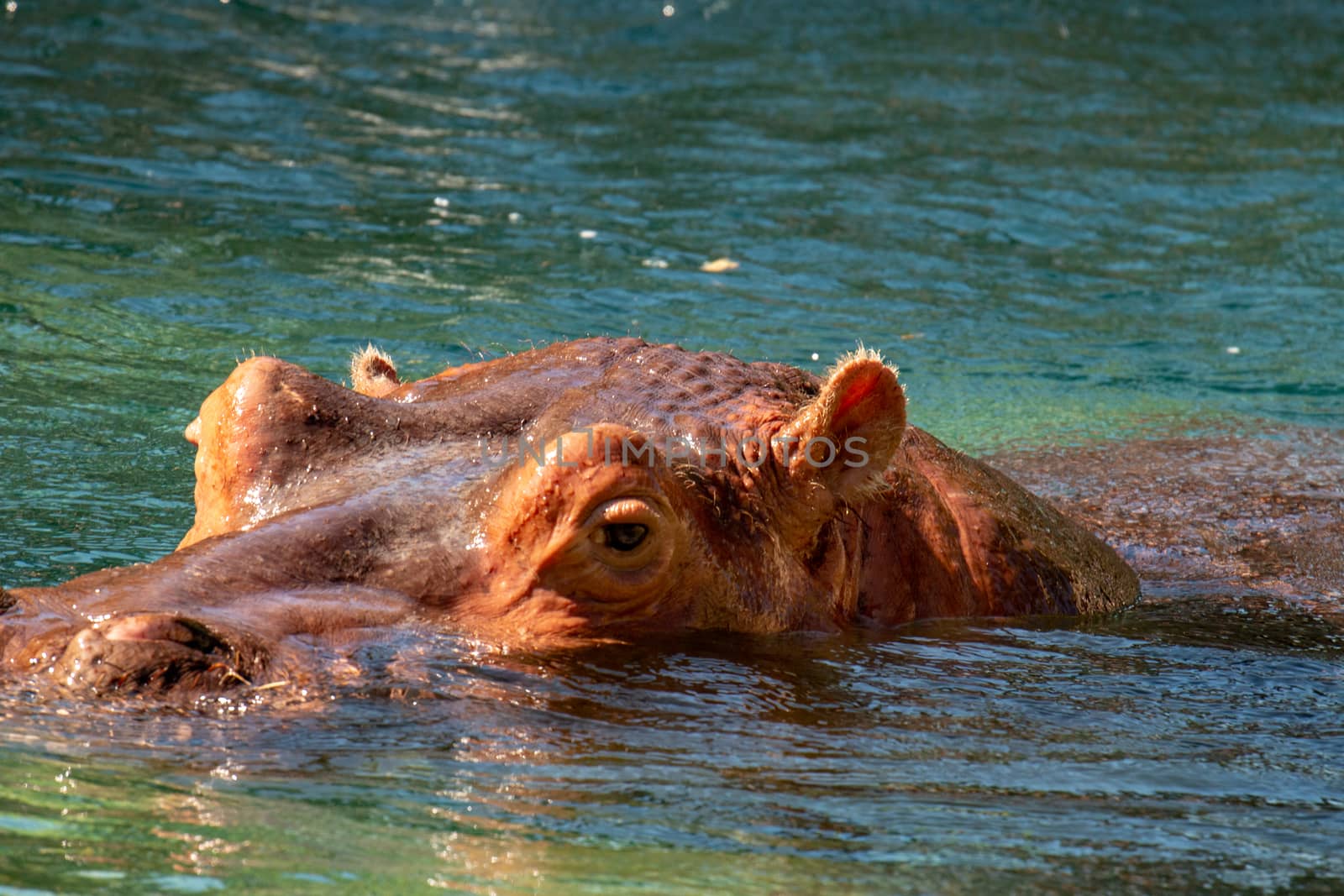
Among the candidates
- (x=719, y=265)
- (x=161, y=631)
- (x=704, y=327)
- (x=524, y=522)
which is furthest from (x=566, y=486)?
(x=719, y=265)

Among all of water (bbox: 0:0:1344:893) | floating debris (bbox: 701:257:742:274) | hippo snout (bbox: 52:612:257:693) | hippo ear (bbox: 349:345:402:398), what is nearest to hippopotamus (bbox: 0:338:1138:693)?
hippo snout (bbox: 52:612:257:693)

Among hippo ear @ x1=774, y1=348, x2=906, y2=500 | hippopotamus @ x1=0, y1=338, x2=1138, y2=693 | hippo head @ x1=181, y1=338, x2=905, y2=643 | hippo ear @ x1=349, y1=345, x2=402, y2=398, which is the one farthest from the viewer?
hippo ear @ x1=349, y1=345, x2=402, y2=398

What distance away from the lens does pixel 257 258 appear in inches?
462

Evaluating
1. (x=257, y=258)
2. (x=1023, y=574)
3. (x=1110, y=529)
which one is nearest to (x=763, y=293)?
(x=257, y=258)

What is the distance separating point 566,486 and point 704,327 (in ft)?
22.8

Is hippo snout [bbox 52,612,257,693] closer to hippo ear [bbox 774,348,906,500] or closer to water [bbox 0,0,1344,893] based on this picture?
water [bbox 0,0,1344,893]

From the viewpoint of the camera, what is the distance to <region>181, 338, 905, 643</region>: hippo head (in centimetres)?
418

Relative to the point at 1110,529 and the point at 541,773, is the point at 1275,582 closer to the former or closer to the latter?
the point at 1110,529

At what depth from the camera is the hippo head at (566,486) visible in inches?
165

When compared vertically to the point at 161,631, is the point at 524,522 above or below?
above

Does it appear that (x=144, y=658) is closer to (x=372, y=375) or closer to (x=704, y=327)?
(x=372, y=375)

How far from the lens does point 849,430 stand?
467 cm

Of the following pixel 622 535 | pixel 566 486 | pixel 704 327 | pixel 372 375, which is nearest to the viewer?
pixel 566 486
